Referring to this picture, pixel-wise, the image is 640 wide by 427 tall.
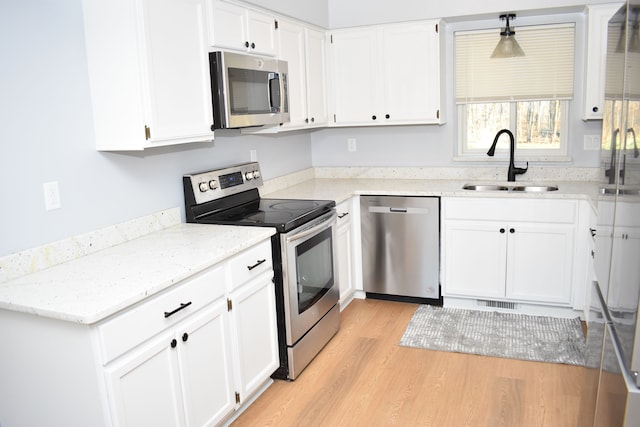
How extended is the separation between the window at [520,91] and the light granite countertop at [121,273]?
228cm

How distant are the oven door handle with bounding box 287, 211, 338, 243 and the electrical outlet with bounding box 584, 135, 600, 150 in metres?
1.96

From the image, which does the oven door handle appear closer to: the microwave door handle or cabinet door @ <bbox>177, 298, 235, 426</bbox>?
cabinet door @ <bbox>177, 298, 235, 426</bbox>

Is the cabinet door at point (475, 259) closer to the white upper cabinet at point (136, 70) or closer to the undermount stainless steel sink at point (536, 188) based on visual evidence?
the undermount stainless steel sink at point (536, 188)

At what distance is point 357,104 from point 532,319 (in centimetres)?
206

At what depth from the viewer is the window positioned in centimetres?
405

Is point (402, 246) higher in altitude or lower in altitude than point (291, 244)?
lower

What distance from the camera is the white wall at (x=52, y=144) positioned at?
84.1 inches

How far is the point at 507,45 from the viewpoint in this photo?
3.93m

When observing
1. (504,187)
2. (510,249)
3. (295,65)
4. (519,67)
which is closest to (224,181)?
(295,65)

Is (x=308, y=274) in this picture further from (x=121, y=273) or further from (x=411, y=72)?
(x=411, y=72)

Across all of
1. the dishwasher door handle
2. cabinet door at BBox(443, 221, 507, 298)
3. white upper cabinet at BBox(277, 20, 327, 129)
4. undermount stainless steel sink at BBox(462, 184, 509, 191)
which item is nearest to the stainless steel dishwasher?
the dishwasher door handle

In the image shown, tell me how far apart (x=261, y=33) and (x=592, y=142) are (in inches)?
99.3

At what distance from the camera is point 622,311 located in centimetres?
165

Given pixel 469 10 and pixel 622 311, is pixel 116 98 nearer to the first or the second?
pixel 622 311
